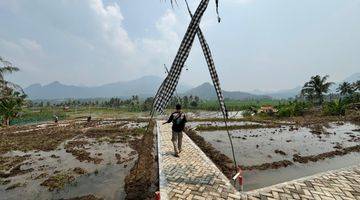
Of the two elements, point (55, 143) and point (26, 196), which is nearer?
point (26, 196)

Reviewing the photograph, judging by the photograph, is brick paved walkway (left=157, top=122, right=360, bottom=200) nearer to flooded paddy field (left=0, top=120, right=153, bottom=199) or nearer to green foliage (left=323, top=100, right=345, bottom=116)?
flooded paddy field (left=0, top=120, right=153, bottom=199)

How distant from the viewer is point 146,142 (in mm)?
14844

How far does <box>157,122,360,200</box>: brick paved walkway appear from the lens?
626 cm

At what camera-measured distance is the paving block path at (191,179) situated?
632 cm

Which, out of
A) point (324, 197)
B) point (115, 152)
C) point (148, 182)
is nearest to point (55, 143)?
point (115, 152)

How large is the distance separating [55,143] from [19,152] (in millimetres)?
2359

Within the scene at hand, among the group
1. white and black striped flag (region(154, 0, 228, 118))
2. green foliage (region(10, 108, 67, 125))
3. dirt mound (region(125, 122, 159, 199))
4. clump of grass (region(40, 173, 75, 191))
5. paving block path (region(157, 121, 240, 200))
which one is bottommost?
clump of grass (region(40, 173, 75, 191))

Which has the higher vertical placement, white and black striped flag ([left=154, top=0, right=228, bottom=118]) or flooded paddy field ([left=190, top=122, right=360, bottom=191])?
white and black striped flag ([left=154, top=0, right=228, bottom=118])

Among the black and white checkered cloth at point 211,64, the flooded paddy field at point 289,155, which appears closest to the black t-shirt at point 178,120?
the flooded paddy field at point 289,155

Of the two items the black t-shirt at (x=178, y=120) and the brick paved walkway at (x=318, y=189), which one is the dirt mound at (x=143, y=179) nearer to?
the black t-shirt at (x=178, y=120)

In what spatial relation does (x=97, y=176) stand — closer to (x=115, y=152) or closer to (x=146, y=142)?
(x=115, y=152)

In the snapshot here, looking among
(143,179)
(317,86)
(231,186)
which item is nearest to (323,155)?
(231,186)

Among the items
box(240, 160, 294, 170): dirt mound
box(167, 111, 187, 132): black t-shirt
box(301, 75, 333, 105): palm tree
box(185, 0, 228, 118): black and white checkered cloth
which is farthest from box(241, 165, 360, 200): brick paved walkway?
box(301, 75, 333, 105): palm tree

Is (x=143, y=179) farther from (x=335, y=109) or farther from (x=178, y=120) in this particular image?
(x=335, y=109)
